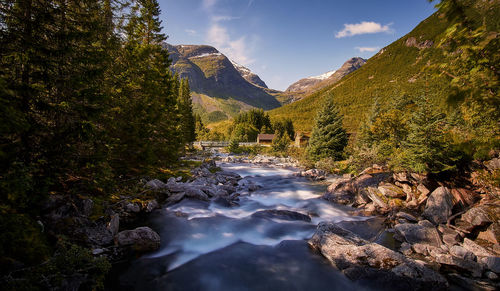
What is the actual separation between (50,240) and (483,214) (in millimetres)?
18457

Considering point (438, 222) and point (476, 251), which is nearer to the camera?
point (476, 251)

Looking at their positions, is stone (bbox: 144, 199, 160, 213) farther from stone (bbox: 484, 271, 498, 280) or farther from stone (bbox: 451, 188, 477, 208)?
stone (bbox: 451, 188, 477, 208)

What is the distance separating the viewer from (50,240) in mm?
6898

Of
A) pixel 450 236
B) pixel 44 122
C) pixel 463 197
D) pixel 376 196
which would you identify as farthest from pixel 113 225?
pixel 463 197

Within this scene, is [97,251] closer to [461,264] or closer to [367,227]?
[367,227]

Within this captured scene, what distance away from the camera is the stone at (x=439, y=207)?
36.7 feet

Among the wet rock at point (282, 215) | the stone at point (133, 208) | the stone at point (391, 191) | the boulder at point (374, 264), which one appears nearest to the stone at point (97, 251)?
the stone at point (133, 208)

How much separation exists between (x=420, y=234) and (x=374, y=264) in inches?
152

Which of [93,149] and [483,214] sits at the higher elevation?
[93,149]

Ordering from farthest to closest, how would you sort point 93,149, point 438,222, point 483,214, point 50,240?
1. point 438,222
2. point 483,214
3. point 93,149
4. point 50,240

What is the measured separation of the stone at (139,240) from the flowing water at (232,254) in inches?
14.8

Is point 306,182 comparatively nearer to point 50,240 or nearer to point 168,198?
point 168,198

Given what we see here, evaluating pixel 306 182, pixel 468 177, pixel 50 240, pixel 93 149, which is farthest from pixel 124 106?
pixel 468 177

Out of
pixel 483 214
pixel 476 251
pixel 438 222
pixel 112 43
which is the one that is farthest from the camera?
pixel 112 43
